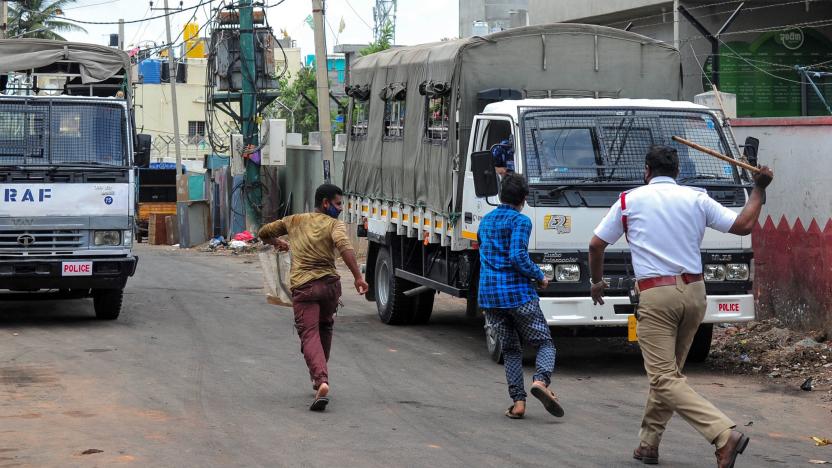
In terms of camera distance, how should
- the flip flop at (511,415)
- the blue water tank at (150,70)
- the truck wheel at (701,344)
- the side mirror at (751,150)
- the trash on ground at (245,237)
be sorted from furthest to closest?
the blue water tank at (150,70), the trash on ground at (245,237), the truck wheel at (701,344), the side mirror at (751,150), the flip flop at (511,415)

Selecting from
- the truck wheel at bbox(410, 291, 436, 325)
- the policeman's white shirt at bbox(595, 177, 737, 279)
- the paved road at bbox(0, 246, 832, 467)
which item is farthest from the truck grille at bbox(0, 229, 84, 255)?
the policeman's white shirt at bbox(595, 177, 737, 279)

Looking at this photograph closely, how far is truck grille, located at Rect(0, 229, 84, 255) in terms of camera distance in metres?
13.7

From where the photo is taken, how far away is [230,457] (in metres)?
7.25

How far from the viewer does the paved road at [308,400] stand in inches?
292

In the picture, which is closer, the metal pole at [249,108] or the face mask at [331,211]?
the face mask at [331,211]

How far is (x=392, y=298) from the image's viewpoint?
14.7 m

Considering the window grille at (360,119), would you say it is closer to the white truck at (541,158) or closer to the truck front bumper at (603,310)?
the white truck at (541,158)

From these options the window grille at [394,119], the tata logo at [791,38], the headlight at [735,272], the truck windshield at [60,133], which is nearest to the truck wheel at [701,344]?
the headlight at [735,272]

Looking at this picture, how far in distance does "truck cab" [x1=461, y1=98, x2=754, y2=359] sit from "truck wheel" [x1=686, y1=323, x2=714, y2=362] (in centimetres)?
1

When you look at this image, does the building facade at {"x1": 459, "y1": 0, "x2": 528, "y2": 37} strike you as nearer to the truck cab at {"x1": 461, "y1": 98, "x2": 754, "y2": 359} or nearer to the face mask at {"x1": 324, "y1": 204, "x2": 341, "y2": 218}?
the truck cab at {"x1": 461, "y1": 98, "x2": 754, "y2": 359}

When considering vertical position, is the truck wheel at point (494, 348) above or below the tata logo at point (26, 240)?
below

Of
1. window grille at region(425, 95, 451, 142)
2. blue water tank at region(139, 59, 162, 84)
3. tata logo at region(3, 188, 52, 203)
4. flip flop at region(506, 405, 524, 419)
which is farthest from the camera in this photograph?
blue water tank at region(139, 59, 162, 84)

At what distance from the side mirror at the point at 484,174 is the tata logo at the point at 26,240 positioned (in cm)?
574

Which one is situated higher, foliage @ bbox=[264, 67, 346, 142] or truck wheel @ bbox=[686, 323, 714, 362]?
foliage @ bbox=[264, 67, 346, 142]
